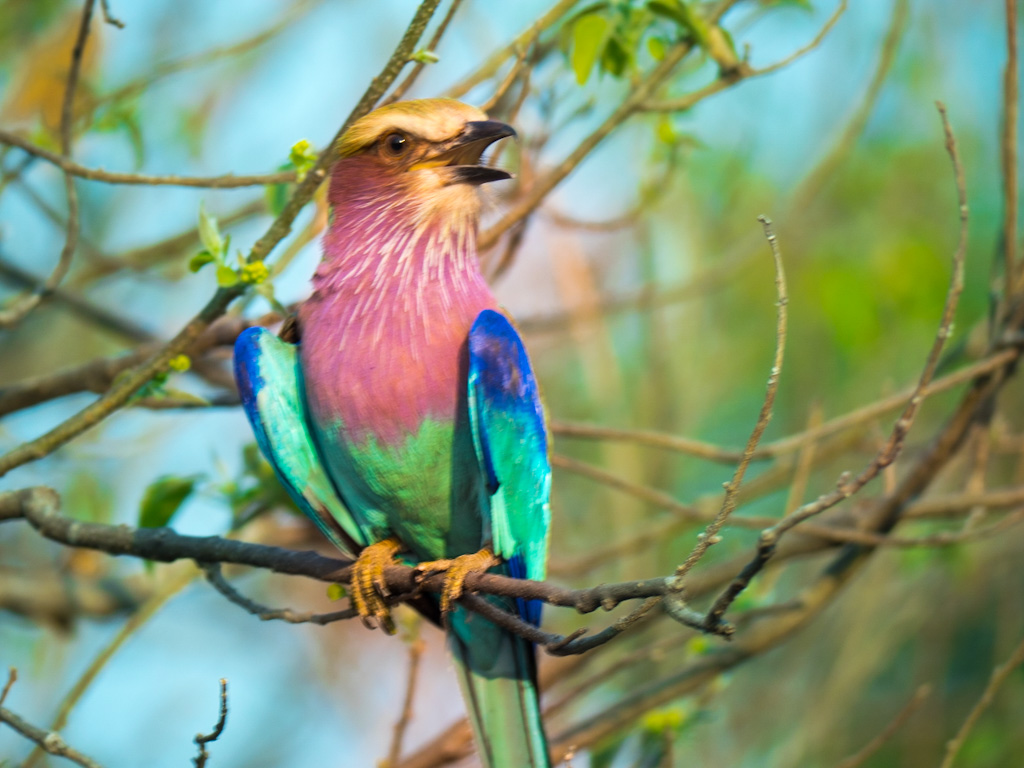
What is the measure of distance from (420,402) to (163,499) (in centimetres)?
160

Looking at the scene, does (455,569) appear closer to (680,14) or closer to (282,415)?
(282,415)

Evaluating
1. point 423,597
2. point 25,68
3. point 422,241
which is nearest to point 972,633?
point 423,597

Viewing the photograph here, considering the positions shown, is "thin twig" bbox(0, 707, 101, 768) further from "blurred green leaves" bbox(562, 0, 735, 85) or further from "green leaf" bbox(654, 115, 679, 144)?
"green leaf" bbox(654, 115, 679, 144)

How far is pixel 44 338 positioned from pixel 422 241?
5.35 meters

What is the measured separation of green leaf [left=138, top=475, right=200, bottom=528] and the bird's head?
60.1 inches

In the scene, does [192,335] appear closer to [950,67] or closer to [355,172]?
[355,172]

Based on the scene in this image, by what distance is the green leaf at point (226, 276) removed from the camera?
3.96m

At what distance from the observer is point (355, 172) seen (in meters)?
4.53

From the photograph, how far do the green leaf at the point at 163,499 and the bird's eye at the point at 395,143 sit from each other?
1768 millimetres

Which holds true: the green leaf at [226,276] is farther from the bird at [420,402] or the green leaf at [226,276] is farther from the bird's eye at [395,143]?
the bird's eye at [395,143]

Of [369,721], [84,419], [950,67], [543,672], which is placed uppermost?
[950,67]

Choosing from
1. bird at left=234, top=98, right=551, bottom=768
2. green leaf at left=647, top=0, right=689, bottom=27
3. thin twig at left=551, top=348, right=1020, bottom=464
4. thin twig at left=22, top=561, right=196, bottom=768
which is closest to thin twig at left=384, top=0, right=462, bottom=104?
bird at left=234, top=98, right=551, bottom=768

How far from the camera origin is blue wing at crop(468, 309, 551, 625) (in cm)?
393

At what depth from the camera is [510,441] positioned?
13.1 ft
